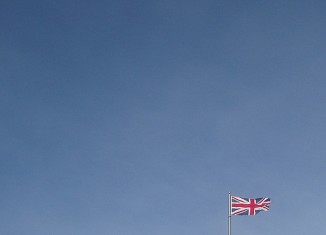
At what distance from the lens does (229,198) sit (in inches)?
2125

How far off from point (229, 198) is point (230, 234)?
146 inches

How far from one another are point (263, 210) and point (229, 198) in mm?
3470

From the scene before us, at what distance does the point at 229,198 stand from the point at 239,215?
1952mm

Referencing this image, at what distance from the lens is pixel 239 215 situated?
5416 centimetres

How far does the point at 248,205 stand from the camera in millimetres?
54250

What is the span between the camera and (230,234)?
5181 cm

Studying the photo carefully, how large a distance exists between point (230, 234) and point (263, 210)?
4.45 meters

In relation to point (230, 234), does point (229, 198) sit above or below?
above

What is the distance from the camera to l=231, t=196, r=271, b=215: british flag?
5409 centimetres

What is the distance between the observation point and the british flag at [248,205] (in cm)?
5409

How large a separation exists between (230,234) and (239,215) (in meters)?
2.94

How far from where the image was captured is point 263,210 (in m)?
53.9
